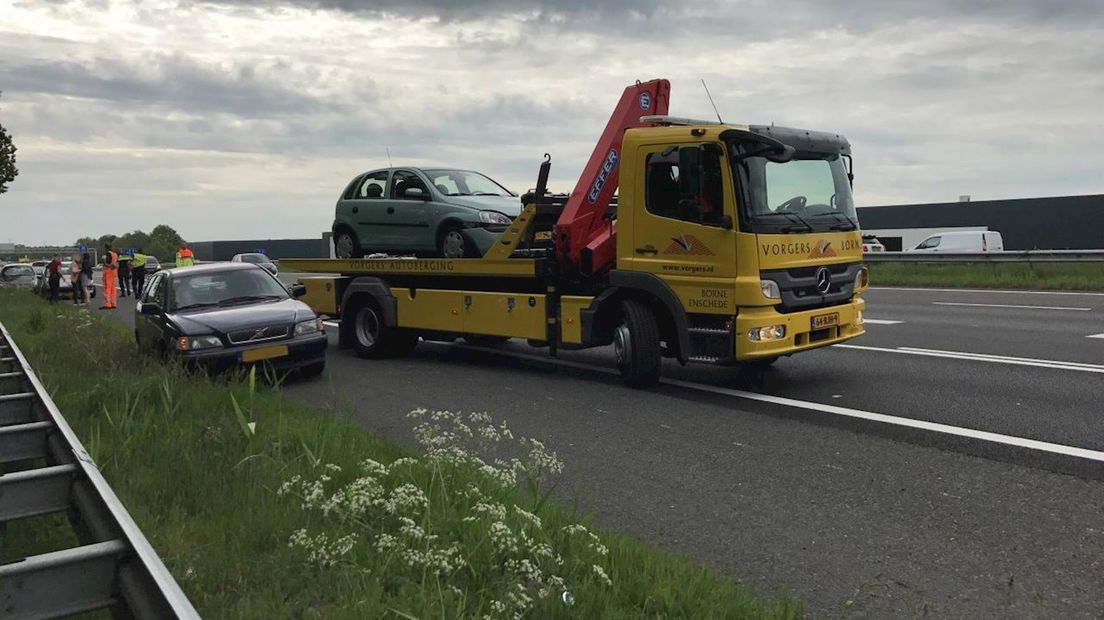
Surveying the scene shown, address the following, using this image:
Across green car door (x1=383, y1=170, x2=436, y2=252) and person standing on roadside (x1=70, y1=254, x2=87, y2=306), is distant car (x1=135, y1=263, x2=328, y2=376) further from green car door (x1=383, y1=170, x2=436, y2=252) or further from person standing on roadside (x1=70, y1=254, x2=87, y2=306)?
person standing on roadside (x1=70, y1=254, x2=87, y2=306)

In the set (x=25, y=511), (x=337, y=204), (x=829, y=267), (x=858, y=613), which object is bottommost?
(x=858, y=613)

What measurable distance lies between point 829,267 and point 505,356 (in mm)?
4976

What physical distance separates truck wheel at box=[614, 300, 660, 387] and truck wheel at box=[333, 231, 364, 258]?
5.40 meters

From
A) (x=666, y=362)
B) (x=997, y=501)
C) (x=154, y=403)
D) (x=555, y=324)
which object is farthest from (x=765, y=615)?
(x=666, y=362)

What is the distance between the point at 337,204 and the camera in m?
13.7

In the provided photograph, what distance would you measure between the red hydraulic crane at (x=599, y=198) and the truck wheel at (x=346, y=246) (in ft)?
13.6

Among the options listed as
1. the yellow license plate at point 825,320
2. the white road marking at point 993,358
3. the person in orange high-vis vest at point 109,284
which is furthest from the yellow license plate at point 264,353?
→ the person in orange high-vis vest at point 109,284

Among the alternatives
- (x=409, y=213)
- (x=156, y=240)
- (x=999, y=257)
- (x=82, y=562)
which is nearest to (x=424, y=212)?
(x=409, y=213)

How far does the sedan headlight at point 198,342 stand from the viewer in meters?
10.1

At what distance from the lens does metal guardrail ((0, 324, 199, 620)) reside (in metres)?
2.62

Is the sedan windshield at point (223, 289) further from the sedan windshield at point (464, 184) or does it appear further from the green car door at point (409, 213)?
the sedan windshield at point (464, 184)

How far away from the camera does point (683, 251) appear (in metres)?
8.98

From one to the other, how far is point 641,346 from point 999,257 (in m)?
17.0

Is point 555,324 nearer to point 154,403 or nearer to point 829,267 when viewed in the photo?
point 829,267
